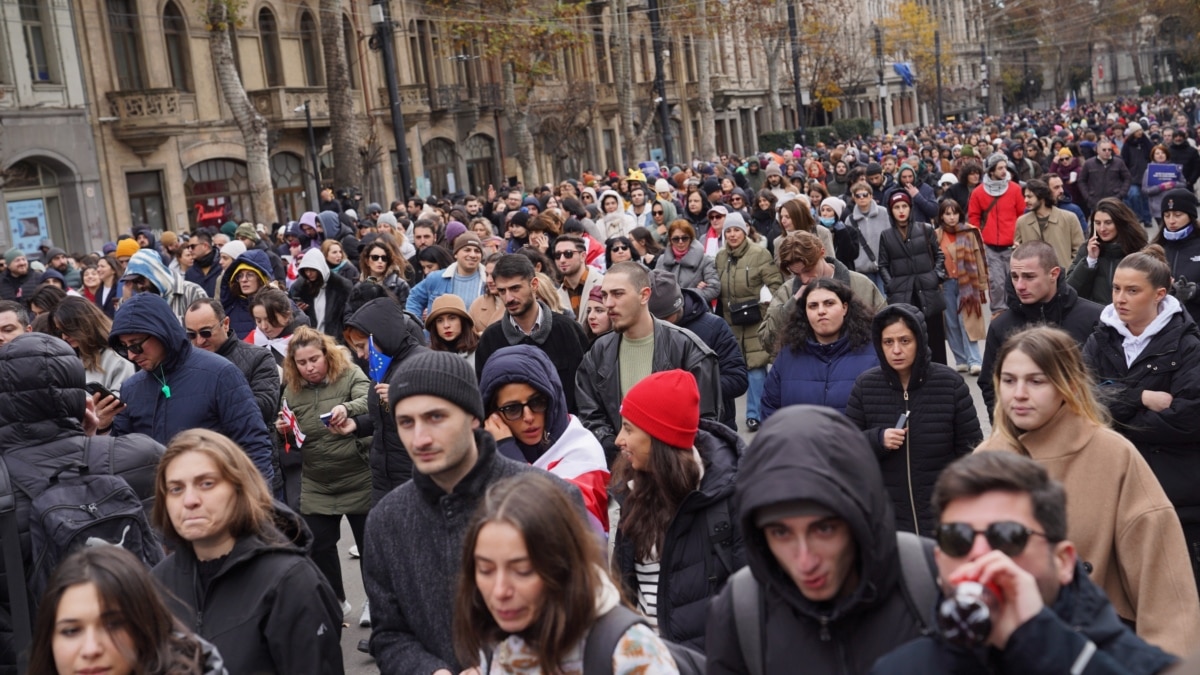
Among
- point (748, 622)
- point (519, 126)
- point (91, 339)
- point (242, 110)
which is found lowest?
point (748, 622)

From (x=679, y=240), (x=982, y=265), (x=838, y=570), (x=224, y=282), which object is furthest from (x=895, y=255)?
(x=838, y=570)

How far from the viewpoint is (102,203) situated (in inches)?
1244

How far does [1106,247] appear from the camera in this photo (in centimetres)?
855

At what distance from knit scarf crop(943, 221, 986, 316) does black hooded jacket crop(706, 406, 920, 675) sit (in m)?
9.91

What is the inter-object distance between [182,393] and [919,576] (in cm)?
431

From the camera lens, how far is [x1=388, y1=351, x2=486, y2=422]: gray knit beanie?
156 inches

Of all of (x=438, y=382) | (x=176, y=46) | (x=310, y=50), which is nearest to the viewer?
(x=438, y=382)

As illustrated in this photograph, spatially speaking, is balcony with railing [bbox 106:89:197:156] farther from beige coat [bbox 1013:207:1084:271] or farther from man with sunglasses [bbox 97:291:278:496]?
man with sunglasses [bbox 97:291:278:496]

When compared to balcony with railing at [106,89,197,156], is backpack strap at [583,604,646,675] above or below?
below

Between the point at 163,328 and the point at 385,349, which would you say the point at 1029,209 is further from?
the point at 163,328

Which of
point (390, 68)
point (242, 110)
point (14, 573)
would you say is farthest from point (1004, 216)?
point (242, 110)

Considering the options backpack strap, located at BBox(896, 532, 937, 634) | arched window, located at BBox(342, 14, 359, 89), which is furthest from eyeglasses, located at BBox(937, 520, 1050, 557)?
arched window, located at BBox(342, 14, 359, 89)

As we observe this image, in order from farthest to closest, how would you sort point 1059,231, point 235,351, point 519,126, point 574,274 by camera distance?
1. point 519,126
2. point 1059,231
3. point 574,274
4. point 235,351

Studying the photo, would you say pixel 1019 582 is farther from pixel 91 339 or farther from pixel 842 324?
pixel 91 339
